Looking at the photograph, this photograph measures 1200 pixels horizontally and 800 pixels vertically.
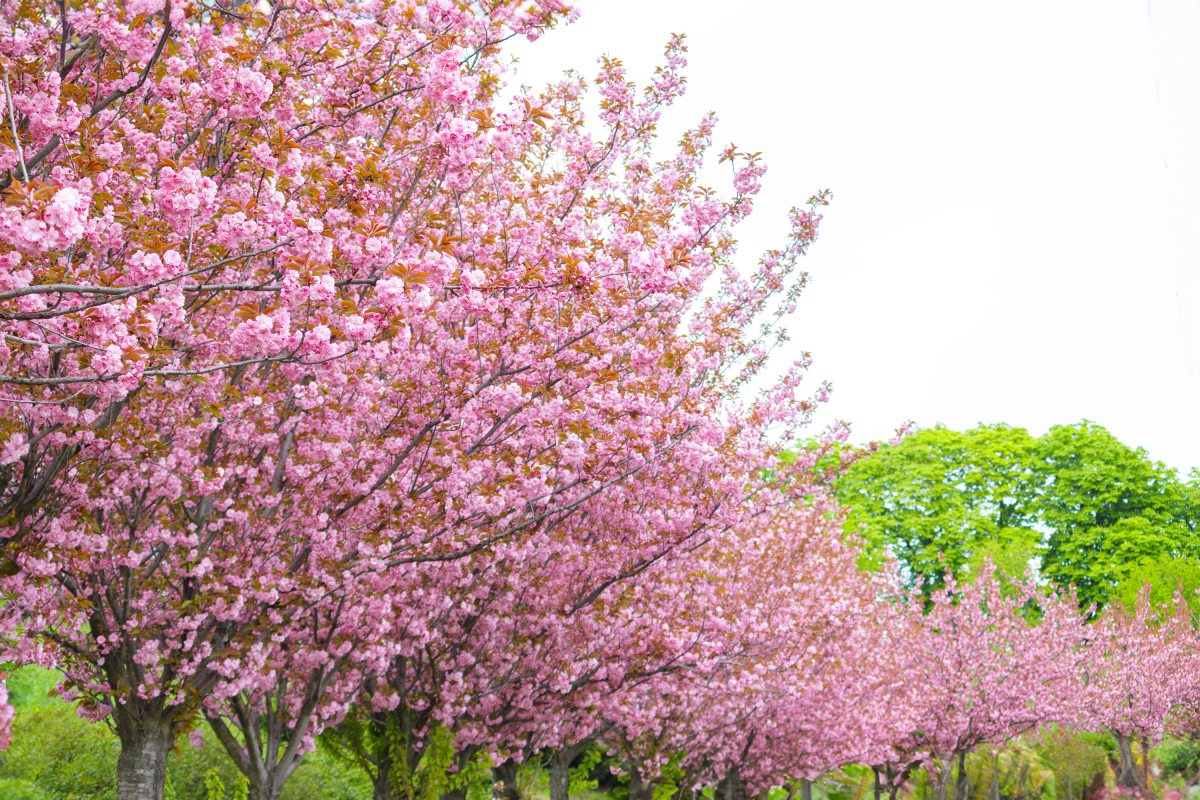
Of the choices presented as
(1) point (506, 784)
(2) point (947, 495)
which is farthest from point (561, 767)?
(2) point (947, 495)

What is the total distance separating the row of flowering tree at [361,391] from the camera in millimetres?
4027

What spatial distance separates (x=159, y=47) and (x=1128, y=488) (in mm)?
33750

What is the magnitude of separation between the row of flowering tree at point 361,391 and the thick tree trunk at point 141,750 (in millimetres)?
27

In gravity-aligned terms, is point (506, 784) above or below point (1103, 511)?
below

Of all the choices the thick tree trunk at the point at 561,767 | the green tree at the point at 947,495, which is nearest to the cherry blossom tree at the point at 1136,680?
the green tree at the point at 947,495

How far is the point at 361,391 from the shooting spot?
5.78 m

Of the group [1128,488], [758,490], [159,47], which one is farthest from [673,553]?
[1128,488]

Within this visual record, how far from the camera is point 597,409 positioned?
654cm

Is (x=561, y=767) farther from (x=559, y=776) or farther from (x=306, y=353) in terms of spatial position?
(x=306, y=353)

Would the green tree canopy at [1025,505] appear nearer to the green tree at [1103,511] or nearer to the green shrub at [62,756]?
the green tree at [1103,511]

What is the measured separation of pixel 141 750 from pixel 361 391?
9.43 feet

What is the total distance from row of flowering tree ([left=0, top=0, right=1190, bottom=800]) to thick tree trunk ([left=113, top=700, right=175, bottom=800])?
0.03 m

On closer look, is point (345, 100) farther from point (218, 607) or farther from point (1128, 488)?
point (1128, 488)

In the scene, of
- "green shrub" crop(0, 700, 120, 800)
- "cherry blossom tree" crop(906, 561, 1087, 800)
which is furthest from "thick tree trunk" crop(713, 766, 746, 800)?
"green shrub" crop(0, 700, 120, 800)
